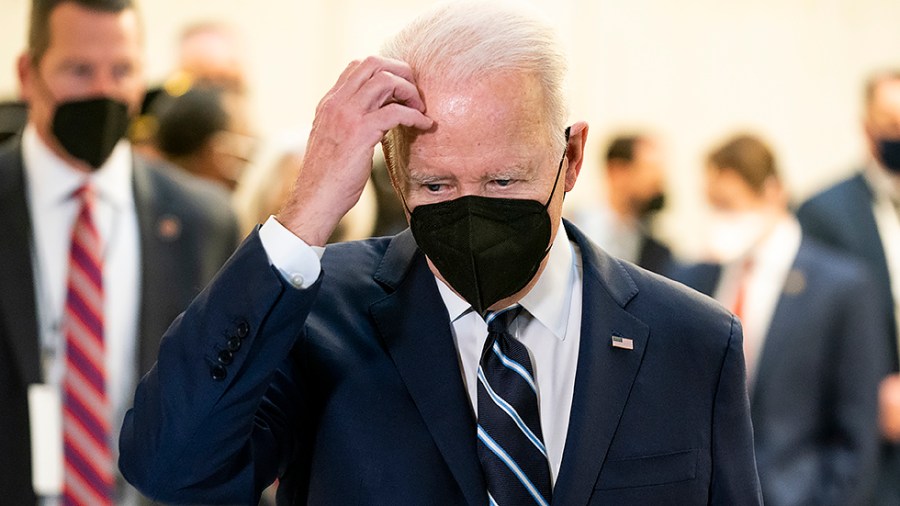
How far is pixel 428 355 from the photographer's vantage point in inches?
81.1

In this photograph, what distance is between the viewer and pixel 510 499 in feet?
6.50

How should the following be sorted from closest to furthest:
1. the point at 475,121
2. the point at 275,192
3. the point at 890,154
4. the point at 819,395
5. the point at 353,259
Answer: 1. the point at 475,121
2. the point at 353,259
3. the point at 275,192
4. the point at 819,395
5. the point at 890,154

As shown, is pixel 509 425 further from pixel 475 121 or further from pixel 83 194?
pixel 83 194

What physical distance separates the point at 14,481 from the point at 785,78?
20.4ft

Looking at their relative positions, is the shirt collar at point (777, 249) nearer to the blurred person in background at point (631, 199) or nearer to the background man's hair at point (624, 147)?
the blurred person in background at point (631, 199)

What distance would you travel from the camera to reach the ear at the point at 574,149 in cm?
214

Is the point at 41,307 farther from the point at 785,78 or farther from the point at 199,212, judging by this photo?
the point at 785,78

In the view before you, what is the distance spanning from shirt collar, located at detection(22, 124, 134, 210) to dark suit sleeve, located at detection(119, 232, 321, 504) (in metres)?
1.67

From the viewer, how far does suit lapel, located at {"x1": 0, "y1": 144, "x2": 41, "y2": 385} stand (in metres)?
3.23

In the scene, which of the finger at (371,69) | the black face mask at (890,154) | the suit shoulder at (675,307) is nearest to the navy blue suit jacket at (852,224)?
the black face mask at (890,154)

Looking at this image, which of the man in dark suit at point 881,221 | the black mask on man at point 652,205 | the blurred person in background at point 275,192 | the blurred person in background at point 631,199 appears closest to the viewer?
the blurred person in background at point 275,192

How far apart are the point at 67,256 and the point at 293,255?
171 centimetres

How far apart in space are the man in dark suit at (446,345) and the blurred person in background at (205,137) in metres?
2.59

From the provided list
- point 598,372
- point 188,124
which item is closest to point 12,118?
point 188,124
